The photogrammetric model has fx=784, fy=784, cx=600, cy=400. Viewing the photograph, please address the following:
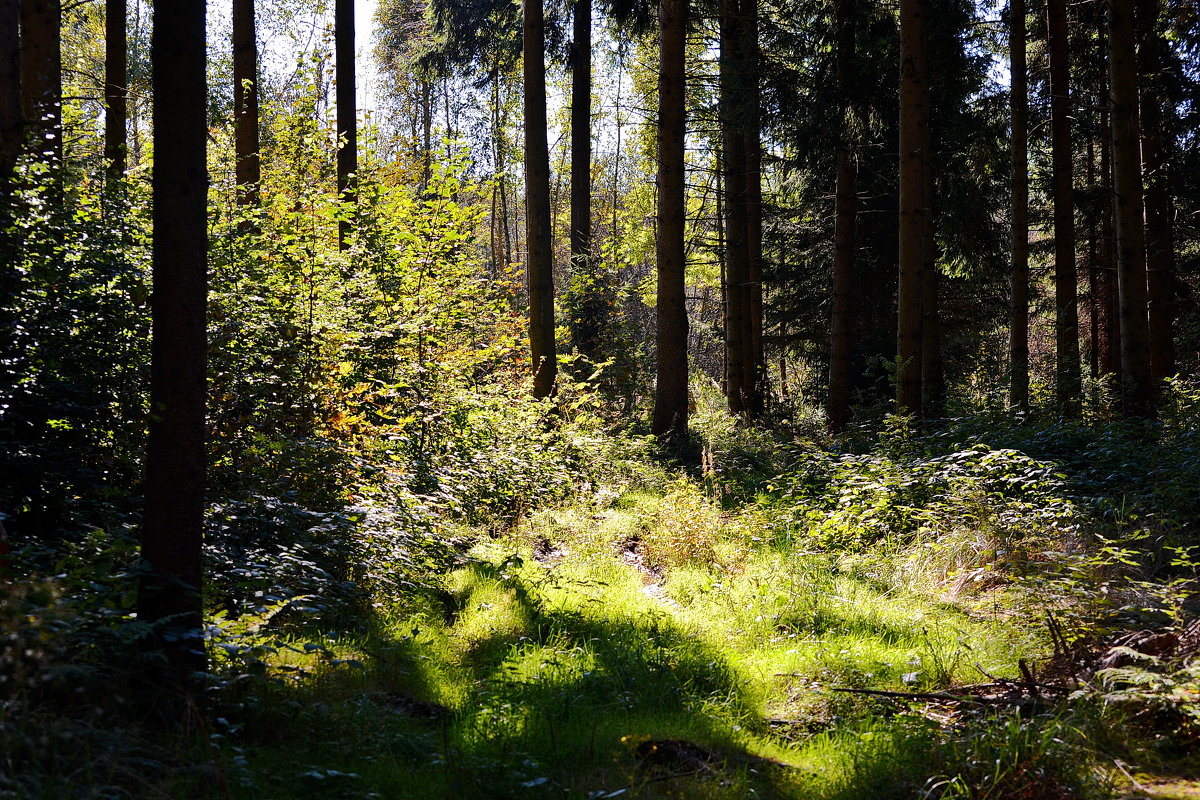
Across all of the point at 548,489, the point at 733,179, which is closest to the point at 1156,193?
the point at 733,179

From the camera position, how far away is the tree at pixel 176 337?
371 cm

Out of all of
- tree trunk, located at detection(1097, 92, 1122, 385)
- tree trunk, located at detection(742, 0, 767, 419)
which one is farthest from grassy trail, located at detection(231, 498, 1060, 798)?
tree trunk, located at detection(1097, 92, 1122, 385)

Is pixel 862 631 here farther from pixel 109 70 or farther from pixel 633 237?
pixel 633 237

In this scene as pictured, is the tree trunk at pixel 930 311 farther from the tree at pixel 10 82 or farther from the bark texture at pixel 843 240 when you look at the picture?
the tree at pixel 10 82

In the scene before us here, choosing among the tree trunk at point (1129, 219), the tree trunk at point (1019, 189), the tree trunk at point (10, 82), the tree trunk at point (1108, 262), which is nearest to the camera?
the tree trunk at point (10, 82)

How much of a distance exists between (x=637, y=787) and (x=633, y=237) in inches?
869

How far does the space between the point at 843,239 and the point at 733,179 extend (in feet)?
10.6

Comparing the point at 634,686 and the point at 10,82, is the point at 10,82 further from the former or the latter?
the point at 634,686

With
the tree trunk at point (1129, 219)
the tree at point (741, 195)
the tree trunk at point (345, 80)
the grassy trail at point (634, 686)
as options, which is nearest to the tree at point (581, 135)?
the tree at point (741, 195)

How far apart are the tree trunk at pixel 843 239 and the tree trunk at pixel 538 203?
5.48 metres

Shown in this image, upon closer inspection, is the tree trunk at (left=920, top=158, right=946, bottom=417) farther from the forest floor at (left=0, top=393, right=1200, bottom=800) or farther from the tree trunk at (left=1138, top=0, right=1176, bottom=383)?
the forest floor at (left=0, top=393, right=1200, bottom=800)

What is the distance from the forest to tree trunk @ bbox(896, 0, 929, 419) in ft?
0.20

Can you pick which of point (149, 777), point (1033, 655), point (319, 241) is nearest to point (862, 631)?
point (1033, 655)

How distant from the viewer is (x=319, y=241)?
30.2 ft
